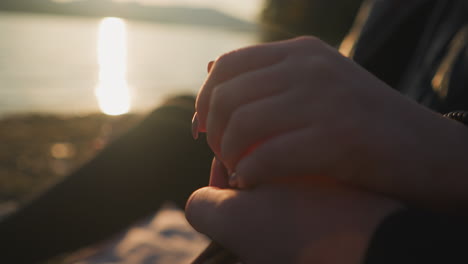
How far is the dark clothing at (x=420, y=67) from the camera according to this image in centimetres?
31

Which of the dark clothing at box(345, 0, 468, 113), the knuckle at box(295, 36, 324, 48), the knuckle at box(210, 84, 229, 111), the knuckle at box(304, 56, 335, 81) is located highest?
the dark clothing at box(345, 0, 468, 113)

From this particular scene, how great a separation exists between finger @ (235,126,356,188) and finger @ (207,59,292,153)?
6 centimetres

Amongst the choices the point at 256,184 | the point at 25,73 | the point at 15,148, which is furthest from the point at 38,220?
the point at 25,73

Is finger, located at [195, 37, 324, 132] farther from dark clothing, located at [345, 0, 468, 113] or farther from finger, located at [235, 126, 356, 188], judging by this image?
dark clothing, located at [345, 0, 468, 113]

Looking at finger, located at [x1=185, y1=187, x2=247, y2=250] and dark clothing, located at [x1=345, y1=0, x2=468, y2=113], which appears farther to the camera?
dark clothing, located at [x1=345, y1=0, x2=468, y2=113]

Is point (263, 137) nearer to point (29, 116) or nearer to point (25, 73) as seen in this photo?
point (29, 116)

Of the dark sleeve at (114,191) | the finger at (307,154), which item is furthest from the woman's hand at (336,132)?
the dark sleeve at (114,191)

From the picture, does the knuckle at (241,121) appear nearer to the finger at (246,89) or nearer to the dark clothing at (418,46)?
the finger at (246,89)

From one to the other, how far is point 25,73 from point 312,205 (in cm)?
1088

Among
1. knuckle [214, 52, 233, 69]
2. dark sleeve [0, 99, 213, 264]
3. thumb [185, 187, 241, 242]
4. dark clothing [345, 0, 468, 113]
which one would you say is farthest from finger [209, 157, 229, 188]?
dark sleeve [0, 99, 213, 264]

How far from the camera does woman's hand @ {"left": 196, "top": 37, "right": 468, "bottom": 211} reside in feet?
1.15

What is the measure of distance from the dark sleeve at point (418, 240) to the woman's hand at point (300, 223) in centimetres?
1

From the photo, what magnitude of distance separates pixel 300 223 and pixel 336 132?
95 mm

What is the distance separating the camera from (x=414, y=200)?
37 centimetres
